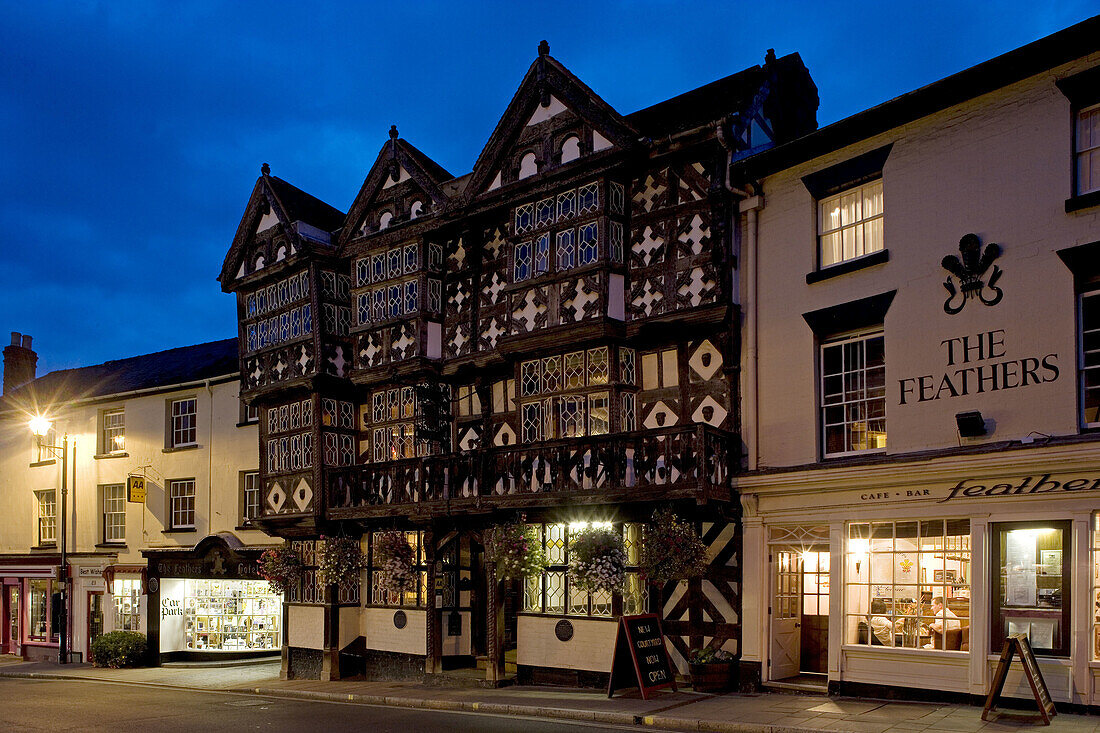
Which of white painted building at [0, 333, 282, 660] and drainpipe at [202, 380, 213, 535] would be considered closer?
white painted building at [0, 333, 282, 660]

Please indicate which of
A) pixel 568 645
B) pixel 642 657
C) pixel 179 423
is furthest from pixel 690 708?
pixel 179 423

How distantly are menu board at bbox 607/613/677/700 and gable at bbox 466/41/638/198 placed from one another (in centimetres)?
784

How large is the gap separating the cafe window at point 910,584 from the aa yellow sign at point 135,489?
19718 millimetres

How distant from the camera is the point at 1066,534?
12922 millimetres

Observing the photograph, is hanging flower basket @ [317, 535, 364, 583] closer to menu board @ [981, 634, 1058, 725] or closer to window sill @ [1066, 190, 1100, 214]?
menu board @ [981, 634, 1058, 725]

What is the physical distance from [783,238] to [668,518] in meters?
4.73

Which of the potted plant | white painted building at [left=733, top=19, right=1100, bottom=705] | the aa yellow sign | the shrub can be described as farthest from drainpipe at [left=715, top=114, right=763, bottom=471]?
the aa yellow sign

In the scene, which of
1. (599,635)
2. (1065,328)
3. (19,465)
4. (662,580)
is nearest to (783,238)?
(1065,328)

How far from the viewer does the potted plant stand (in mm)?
15742

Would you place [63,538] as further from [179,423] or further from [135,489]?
[179,423]

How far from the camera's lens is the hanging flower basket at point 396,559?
20.6 m

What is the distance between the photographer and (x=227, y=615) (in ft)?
89.4

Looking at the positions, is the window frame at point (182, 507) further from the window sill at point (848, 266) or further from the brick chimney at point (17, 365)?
the window sill at point (848, 266)

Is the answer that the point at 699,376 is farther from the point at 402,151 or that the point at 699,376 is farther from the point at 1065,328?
the point at 402,151
